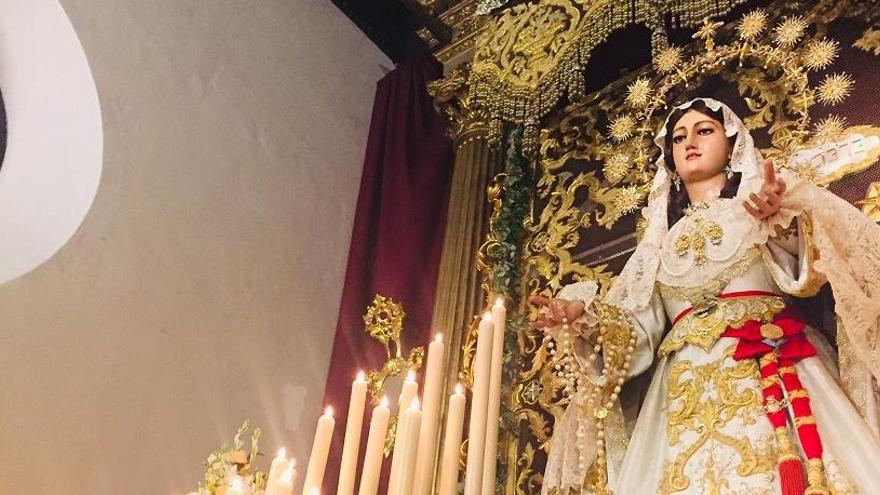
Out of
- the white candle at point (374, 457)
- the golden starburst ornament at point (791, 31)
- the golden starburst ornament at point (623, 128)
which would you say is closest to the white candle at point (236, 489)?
the white candle at point (374, 457)

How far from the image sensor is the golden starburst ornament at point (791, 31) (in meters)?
2.58

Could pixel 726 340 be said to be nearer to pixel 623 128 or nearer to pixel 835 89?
pixel 835 89

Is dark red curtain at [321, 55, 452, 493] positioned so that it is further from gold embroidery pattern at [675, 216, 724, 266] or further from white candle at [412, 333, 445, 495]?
white candle at [412, 333, 445, 495]

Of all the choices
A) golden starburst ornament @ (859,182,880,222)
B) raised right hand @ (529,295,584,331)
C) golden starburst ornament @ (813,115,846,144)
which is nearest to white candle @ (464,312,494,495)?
raised right hand @ (529,295,584,331)

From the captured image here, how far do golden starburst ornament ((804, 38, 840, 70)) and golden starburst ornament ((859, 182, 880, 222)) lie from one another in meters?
0.44

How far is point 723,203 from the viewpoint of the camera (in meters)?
2.28

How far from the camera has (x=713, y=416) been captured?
2.00m

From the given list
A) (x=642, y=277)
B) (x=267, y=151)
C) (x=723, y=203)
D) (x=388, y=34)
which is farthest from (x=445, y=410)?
(x=388, y=34)

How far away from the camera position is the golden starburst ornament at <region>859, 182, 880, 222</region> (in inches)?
87.0

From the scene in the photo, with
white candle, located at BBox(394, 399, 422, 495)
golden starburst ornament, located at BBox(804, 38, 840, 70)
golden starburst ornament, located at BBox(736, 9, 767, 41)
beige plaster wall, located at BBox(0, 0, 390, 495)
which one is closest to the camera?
white candle, located at BBox(394, 399, 422, 495)

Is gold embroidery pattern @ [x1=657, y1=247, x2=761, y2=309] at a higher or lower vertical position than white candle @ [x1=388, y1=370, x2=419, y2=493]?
higher

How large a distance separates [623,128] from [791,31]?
0.55 m

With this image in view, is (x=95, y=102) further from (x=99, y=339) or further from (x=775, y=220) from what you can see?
(x=775, y=220)

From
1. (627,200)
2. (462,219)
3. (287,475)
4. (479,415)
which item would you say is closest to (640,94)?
(627,200)
